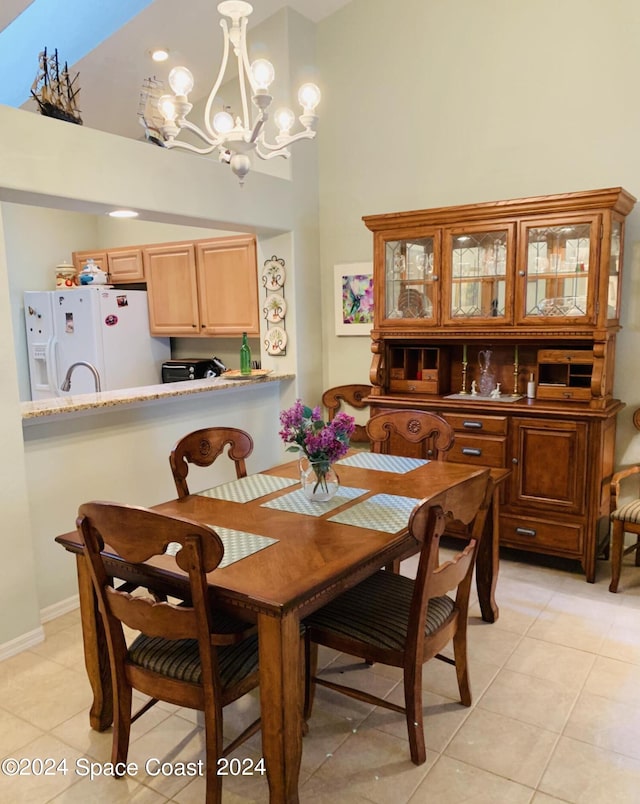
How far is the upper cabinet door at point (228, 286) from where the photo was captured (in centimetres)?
455

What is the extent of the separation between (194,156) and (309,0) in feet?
5.02

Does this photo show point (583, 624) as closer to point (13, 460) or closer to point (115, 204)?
point (13, 460)

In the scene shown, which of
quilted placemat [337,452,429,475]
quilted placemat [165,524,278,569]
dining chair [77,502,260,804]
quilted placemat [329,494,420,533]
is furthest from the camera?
quilted placemat [337,452,429,475]

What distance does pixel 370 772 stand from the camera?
6.45 feet

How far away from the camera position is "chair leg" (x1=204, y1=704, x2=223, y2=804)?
1712mm

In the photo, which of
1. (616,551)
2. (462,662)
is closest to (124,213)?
(462,662)

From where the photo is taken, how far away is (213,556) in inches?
60.9

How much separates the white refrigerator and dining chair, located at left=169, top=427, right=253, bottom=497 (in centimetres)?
230

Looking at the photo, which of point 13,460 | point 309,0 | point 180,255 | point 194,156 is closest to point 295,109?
point 309,0

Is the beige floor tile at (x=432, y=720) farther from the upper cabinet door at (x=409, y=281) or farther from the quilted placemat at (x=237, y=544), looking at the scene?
A: the upper cabinet door at (x=409, y=281)

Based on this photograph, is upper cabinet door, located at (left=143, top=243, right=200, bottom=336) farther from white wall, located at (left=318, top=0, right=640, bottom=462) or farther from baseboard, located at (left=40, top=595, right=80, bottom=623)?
baseboard, located at (left=40, top=595, right=80, bottom=623)

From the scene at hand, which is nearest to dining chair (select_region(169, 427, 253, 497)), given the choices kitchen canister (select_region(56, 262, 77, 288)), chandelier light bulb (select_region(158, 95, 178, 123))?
chandelier light bulb (select_region(158, 95, 178, 123))

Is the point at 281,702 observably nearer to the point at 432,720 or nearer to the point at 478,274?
the point at 432,720

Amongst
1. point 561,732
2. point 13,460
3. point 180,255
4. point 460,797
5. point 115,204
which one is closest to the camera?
point 460,797
